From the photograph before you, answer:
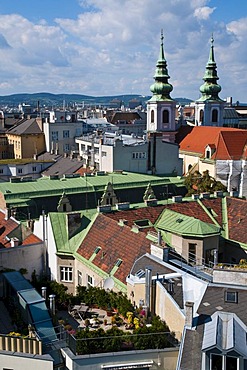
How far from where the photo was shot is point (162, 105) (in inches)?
3563

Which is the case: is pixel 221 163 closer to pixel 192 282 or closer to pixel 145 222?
pixel 145 222

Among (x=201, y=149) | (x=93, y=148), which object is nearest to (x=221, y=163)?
(x=201, y=149)

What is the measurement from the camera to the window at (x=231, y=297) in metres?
20.8

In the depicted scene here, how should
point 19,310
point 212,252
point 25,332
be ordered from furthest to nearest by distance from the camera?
point 212,252 < point 19,310 < point 25,332

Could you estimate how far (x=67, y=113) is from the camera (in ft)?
321

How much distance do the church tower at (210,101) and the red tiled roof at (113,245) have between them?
67.9 meters

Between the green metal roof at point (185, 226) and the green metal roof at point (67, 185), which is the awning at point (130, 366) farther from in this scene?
the green metal roof at point (67, 185)

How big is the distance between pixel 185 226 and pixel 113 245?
5.12 m

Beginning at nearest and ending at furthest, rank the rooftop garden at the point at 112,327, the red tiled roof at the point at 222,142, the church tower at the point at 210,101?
the rooftop garden at the point at 112,327, the red tiled roof at the point at 222,142, the church tower at the point at 210,101

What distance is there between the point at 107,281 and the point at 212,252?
8545 millimetres

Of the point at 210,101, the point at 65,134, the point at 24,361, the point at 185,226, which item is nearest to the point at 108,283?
the point at 185,226

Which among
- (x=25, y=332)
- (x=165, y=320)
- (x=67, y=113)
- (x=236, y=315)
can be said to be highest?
(x=67, y=113)

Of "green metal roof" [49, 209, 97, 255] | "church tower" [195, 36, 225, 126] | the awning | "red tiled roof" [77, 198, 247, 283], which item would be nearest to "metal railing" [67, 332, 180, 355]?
the awning

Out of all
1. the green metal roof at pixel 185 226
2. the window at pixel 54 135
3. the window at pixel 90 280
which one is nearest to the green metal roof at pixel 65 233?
the window at pixel 90 280
